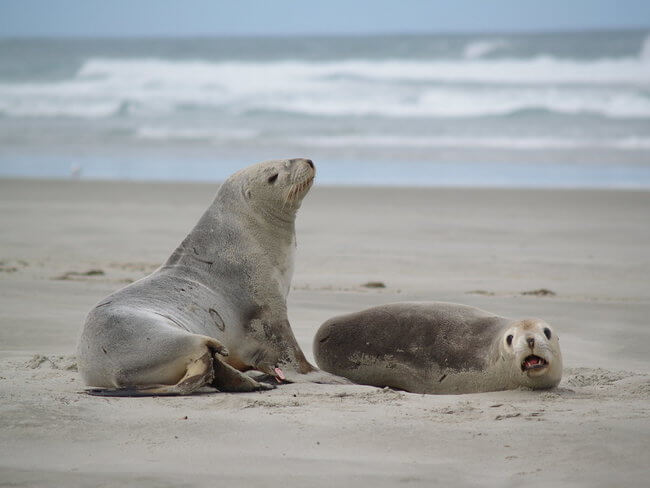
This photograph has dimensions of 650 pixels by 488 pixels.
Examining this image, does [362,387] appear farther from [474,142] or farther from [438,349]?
[474,142]

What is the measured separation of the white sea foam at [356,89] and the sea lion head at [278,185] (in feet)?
75.7

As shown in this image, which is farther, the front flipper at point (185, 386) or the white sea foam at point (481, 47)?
the white sea foam at point (481, 47)

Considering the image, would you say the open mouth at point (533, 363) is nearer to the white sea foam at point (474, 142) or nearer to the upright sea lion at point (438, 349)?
the upright sea lion at point (438, 349)

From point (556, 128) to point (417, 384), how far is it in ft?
70.7

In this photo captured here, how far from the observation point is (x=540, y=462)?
3.78 metres

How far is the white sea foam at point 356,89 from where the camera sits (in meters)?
30.2

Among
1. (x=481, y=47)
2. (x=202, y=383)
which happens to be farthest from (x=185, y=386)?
(x=481, y=47)

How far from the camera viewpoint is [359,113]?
29.9 metres

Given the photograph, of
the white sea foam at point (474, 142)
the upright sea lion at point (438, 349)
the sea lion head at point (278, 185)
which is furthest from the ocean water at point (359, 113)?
the upright sea lion at point (438, 349)

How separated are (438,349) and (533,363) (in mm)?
619

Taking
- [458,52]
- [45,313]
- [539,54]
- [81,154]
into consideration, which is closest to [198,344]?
[45,313]

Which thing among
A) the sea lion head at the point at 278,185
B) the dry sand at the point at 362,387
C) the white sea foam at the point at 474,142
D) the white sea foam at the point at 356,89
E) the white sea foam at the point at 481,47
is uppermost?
the white sea foam at the point at 481,47

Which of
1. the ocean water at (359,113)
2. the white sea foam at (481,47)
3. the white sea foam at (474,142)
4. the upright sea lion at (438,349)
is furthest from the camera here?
the white sea foam at (481,47)

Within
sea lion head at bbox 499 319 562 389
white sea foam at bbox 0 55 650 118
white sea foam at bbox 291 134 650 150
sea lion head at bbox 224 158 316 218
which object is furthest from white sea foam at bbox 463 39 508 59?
sea lion head at bbox 499 319 562 389
